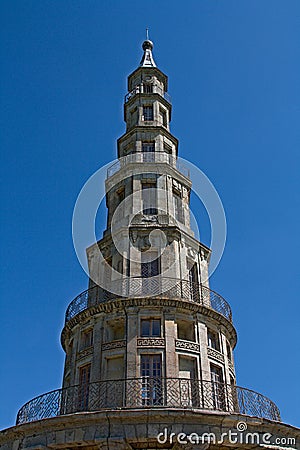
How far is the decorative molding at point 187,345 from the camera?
24516mm

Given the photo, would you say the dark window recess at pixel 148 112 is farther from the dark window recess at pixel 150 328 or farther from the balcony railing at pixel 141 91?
the dark window recess at pixel 150 328

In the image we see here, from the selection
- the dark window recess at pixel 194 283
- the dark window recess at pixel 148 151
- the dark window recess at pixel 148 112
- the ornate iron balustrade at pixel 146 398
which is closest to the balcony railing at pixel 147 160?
the dark window recess at pixel 148 151

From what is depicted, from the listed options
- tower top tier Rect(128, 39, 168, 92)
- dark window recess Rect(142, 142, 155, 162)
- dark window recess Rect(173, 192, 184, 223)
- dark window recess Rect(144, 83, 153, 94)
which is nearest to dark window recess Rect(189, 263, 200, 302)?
dark window recess Rect(173, 192, 184, 223)

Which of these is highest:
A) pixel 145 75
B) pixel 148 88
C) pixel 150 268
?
pixel 145 75

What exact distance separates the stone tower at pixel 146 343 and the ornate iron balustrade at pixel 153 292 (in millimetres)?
60

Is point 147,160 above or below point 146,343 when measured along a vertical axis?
above

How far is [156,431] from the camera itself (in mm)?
19734

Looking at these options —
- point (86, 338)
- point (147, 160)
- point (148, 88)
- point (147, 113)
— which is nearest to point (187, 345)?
point (86, 338)

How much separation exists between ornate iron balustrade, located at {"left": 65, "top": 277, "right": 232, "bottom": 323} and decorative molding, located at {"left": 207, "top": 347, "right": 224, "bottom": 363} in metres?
2.30

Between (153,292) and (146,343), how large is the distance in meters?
2.87

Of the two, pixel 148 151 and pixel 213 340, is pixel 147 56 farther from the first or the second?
pixel 213 340

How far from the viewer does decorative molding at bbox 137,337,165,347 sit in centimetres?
2419

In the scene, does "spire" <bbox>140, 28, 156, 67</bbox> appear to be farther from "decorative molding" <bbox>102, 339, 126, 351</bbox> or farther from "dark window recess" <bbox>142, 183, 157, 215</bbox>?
"decorative molding" <bbox>102, 339, 126, 351</bbox>

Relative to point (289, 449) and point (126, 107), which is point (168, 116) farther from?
point (289, 449)
